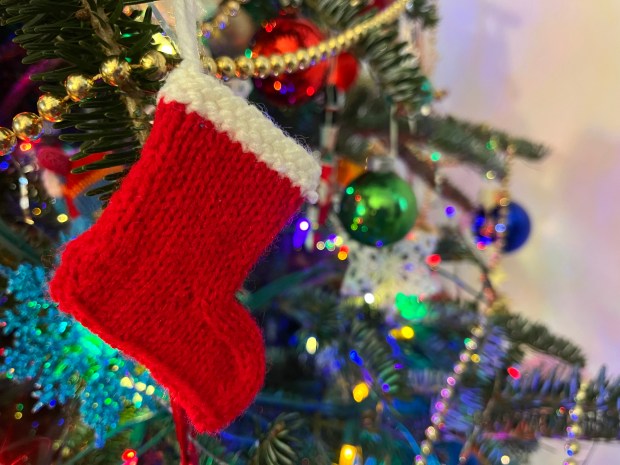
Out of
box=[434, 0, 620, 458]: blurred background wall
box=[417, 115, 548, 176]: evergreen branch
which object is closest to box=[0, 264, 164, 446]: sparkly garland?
box=[417, 115, 548, 176]: evergreen branch

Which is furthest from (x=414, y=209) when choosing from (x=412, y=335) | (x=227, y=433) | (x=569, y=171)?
(x=569, y=171)

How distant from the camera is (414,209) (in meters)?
0.51

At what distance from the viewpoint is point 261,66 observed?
336 mm

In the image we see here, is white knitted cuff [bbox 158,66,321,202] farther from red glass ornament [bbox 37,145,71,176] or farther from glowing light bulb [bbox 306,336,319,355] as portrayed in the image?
glowing light bulb [bbox 306,336,319,355]

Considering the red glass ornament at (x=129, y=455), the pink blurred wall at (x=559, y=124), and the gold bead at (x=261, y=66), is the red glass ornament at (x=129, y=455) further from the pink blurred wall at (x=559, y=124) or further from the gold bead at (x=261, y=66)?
the pink blurred wall at (x=559, y=124)

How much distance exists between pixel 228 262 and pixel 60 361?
0.50 feet

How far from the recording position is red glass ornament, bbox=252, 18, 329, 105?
43 cm

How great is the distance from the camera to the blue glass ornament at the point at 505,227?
2.38 feet

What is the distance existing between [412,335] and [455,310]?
0.28 ft

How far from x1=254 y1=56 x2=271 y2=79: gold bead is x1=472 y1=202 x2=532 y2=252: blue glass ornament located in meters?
0.50

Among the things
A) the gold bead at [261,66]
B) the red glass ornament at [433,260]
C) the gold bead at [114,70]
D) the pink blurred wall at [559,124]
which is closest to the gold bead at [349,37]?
the gold bead at [261,66]

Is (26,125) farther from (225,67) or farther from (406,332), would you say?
(406,332)

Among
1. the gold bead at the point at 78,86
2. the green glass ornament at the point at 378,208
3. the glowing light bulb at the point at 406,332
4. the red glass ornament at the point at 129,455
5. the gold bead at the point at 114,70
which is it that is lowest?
the glowing light bulb at the point at 406,332

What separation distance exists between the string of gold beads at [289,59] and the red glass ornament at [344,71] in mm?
93
